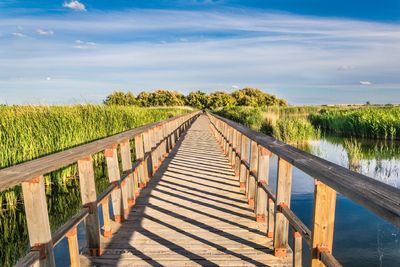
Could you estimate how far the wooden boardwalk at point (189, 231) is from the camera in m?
3.16

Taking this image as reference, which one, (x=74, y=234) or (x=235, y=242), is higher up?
(x=74, y=234)

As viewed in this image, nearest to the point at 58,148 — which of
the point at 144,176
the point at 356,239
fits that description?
the point at 144,176

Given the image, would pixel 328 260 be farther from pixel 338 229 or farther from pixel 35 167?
pixel 338 229

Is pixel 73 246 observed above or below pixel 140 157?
below

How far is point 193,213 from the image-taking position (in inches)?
180

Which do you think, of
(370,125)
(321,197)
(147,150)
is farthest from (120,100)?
(321,197)

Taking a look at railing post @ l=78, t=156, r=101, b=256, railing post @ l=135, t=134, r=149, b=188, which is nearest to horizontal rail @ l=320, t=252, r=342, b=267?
railing post @ l=78, t=156, r=101, b=256

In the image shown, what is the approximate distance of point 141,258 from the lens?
319 centimetres

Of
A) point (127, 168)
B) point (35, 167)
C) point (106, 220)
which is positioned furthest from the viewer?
point (127, 168)

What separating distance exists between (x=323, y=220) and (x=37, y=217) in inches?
65.7

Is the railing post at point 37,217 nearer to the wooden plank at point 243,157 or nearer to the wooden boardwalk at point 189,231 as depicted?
the wooden boardwalk at point 189,231

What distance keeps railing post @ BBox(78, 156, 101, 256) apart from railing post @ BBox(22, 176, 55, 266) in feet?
3.16

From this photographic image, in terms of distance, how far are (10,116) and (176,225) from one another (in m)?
5.79

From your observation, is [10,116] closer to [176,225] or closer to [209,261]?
[176,225]
